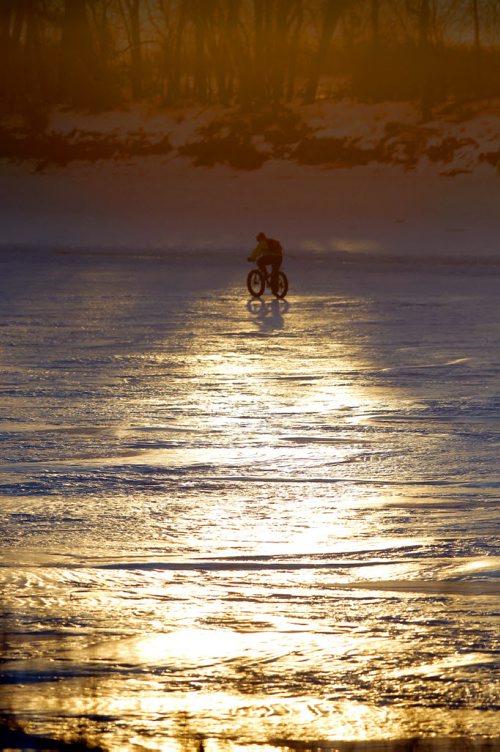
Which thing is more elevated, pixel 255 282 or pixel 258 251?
pixel 258 251

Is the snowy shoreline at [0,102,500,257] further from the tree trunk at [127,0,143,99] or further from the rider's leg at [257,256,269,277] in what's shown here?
the rider's leg at [257,256,269,277]

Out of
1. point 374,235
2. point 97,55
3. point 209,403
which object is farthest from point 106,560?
point 97,55

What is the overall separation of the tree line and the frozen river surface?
1487 inches

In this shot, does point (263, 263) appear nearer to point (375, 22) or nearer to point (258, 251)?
point (258, 251)

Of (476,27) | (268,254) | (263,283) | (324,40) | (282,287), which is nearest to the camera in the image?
(268,254)

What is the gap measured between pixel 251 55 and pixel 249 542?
49.4 meters

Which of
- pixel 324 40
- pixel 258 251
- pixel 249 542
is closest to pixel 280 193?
pixel 324 40

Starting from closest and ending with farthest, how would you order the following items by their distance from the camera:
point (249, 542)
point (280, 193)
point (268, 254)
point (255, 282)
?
point (249, 542)
point (268, 254)
point (255, 282)
point (280, 193)

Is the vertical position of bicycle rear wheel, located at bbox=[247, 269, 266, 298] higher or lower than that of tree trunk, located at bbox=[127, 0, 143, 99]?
lower

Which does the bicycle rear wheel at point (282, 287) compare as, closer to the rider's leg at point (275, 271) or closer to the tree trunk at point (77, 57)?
the rider's leg at point (275, 271)

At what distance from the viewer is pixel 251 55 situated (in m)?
53.7

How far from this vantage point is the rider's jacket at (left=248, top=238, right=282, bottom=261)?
18413 millimetres

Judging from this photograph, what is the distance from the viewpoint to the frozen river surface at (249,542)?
4164mm

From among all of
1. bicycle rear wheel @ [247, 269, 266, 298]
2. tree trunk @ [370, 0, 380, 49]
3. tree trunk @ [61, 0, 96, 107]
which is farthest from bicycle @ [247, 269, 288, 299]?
tree trunk @ [61, 0, 96, 107]
